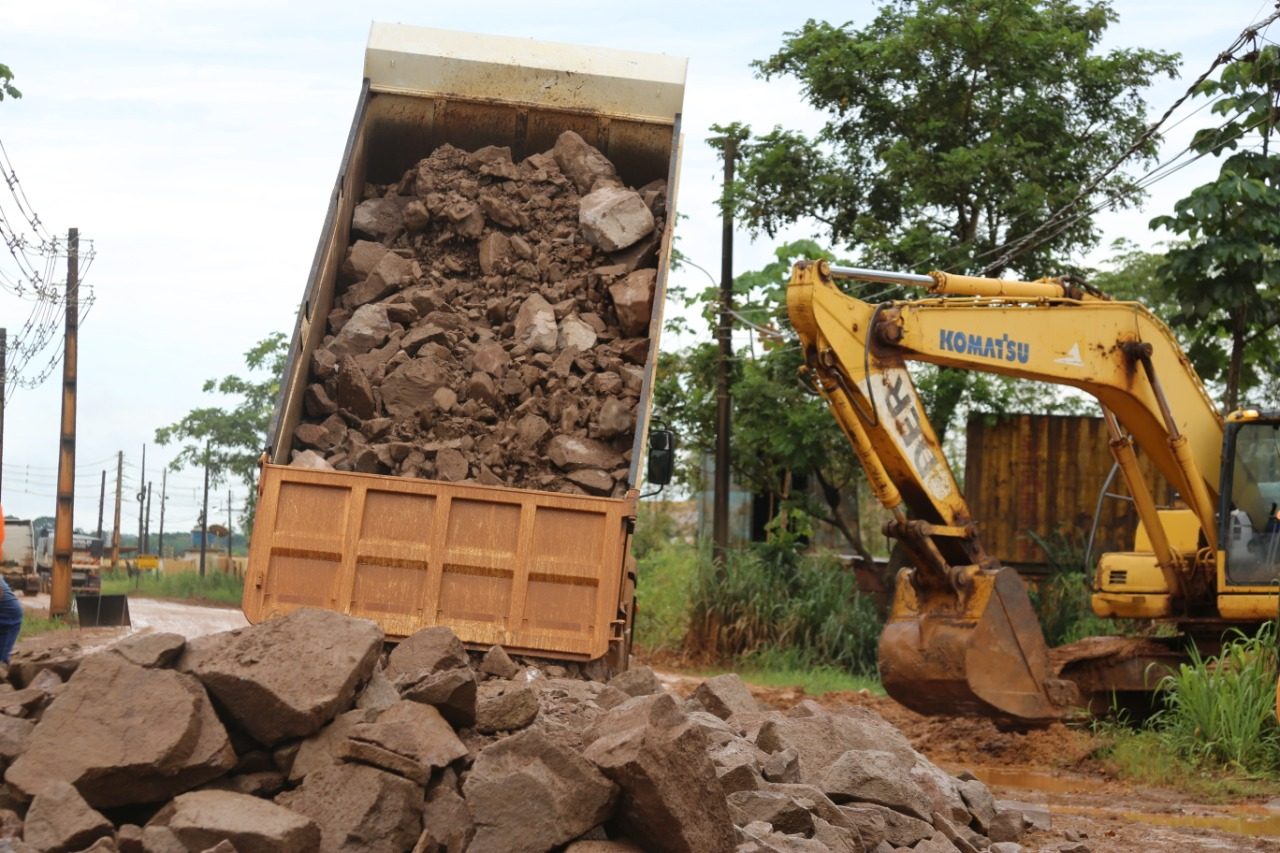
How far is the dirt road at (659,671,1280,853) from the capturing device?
8133 millimetres

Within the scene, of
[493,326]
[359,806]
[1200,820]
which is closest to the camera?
[359,806]

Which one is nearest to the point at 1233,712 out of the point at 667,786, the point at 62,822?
the point at 667,786

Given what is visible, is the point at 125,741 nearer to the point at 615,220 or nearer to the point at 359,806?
the point at 359,806

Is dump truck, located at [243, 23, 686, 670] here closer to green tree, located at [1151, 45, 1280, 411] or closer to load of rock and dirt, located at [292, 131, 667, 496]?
load of rock and dirt, located at [292, 131, 667, 496]

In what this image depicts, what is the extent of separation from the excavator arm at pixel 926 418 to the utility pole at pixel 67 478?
12732 millimetres

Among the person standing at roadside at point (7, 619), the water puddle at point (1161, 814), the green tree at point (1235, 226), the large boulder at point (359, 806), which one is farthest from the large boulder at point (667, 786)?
the green tree at point (1235, 226)

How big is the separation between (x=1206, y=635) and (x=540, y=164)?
6055 mm

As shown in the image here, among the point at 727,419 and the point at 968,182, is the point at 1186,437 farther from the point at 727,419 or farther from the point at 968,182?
the point at 727,419

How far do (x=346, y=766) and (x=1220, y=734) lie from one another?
24.4 feet

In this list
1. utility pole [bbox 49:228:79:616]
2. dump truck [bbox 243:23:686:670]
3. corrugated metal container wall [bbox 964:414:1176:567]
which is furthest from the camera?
utility pole [bbox 49:228:79:616]

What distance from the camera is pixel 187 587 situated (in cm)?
3244

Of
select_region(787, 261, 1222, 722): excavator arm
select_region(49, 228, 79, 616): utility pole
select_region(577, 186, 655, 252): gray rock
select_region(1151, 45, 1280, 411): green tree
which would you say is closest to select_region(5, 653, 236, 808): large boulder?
select_region(787, 261, 1222, 722): excavator arm

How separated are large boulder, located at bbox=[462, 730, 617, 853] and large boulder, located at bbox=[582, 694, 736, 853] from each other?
83mm

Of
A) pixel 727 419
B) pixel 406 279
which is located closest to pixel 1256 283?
pixel 727 419
